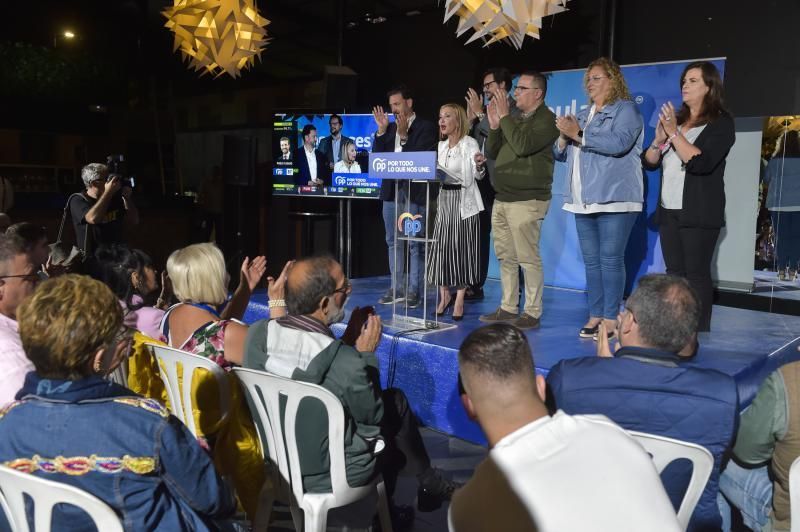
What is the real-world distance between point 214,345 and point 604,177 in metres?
2.19

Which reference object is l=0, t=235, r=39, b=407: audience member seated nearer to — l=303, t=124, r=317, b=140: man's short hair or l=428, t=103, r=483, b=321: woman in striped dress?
l=428, t=103, r=483, b=321: woman in striped dress

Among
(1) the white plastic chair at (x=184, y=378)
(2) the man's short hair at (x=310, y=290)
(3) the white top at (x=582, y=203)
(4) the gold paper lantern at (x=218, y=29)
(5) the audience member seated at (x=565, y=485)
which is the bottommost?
(1) the white plastic chair at (x=184, y=378)

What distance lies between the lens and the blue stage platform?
10.5 ft

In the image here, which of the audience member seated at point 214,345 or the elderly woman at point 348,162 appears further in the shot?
the elderly woman at point 348,162

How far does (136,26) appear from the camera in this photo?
8422mm

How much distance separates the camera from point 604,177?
3.38 meters

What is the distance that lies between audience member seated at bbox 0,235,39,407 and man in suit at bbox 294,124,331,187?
174 inches

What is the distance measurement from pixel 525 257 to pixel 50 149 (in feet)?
34.7

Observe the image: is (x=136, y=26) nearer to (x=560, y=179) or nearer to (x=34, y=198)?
(x=34, y=198)

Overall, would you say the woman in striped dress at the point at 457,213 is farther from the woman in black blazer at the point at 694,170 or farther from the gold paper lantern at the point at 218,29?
the gold paper lantern at the point at 218,29

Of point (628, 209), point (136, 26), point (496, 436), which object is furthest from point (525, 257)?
point (136, 26)

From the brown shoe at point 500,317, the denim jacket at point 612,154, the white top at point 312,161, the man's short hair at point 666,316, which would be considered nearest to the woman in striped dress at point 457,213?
the brown shoe at point 500,317

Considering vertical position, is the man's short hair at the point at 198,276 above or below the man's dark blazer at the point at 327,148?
below

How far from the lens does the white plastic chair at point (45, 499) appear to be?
1.19 meters
